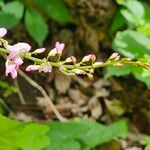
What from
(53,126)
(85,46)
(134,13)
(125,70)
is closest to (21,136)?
(53,126)

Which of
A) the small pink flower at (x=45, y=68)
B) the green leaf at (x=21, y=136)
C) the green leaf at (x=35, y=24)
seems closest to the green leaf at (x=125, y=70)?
the green leaf at (x=35, y=24)

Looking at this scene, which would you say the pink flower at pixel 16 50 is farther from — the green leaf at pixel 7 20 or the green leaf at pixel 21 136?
the green leaf at pixel 7 20

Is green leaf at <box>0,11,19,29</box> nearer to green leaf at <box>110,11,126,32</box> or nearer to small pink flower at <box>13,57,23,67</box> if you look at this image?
green leaf at <box>110,11,126,32</box>

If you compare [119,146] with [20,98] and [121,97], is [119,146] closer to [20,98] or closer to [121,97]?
[121,97]

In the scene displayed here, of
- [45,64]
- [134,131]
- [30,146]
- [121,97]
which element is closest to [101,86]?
[121,97]

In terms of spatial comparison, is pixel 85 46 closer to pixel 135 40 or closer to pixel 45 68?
pixel 135 40

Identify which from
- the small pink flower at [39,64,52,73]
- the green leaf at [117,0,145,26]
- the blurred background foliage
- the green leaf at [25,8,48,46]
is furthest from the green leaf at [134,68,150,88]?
the small pink flower at [39,64,52,73]

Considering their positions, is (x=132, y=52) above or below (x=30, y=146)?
above
